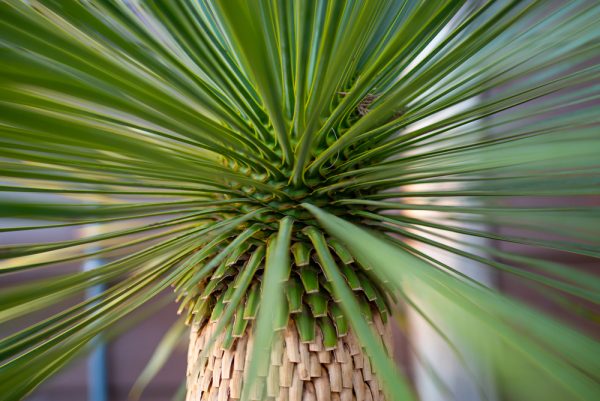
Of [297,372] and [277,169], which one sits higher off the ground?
[277,169]

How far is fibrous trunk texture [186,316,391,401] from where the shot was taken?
342 millimetres

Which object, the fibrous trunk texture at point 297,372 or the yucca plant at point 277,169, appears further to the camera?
the fibrous trunk texture at point 297,372

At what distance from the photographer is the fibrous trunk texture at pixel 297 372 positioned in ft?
1.12

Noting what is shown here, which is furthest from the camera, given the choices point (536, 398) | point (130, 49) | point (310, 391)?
point (310, 391)

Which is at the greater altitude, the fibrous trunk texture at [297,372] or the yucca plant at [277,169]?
the yucca plant at [277,169]

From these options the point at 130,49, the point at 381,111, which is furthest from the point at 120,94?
the point at 381,111

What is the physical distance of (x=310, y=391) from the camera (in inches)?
13.7

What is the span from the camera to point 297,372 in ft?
1.13

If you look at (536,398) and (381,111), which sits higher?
(381,111)

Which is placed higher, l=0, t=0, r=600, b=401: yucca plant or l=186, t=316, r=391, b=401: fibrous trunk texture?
l=0, t=0, r=600, b=401: yucca plant

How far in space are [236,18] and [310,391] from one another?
29 centimetres

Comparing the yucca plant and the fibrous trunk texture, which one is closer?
the yucca plant

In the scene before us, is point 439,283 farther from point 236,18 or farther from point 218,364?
point 218,364

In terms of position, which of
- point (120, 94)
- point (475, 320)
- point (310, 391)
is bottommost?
point (310, 391)
